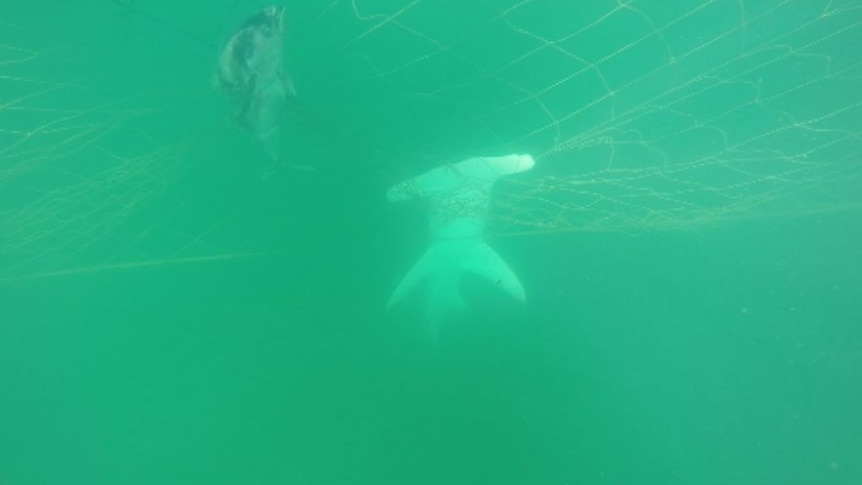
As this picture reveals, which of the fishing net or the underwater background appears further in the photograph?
the underwater background

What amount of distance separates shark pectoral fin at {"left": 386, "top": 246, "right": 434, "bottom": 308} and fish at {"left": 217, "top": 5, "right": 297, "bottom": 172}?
5185 mm

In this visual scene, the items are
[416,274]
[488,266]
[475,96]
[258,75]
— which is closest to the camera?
[258,75]

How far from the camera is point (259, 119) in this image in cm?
412

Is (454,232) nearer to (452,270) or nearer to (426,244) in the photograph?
(426,244)

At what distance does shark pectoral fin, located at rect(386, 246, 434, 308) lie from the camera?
943 cm

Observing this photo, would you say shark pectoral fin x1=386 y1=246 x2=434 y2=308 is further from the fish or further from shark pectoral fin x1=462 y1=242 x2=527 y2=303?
the fish

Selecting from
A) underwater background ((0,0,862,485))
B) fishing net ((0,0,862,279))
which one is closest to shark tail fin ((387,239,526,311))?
underwater background ((0,0,862,485))

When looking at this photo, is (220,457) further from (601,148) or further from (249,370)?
(601,148)

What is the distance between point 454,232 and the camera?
8.56 metres

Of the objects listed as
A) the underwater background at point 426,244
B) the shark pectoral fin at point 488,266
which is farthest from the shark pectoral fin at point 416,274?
the shark pectoral fin at point 488,266

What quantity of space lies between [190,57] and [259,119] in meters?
0.67

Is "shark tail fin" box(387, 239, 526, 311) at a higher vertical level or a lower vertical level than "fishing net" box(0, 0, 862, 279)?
higher

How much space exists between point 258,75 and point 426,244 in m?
5.91

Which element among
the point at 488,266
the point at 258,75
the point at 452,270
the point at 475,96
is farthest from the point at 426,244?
the point at 258,75
